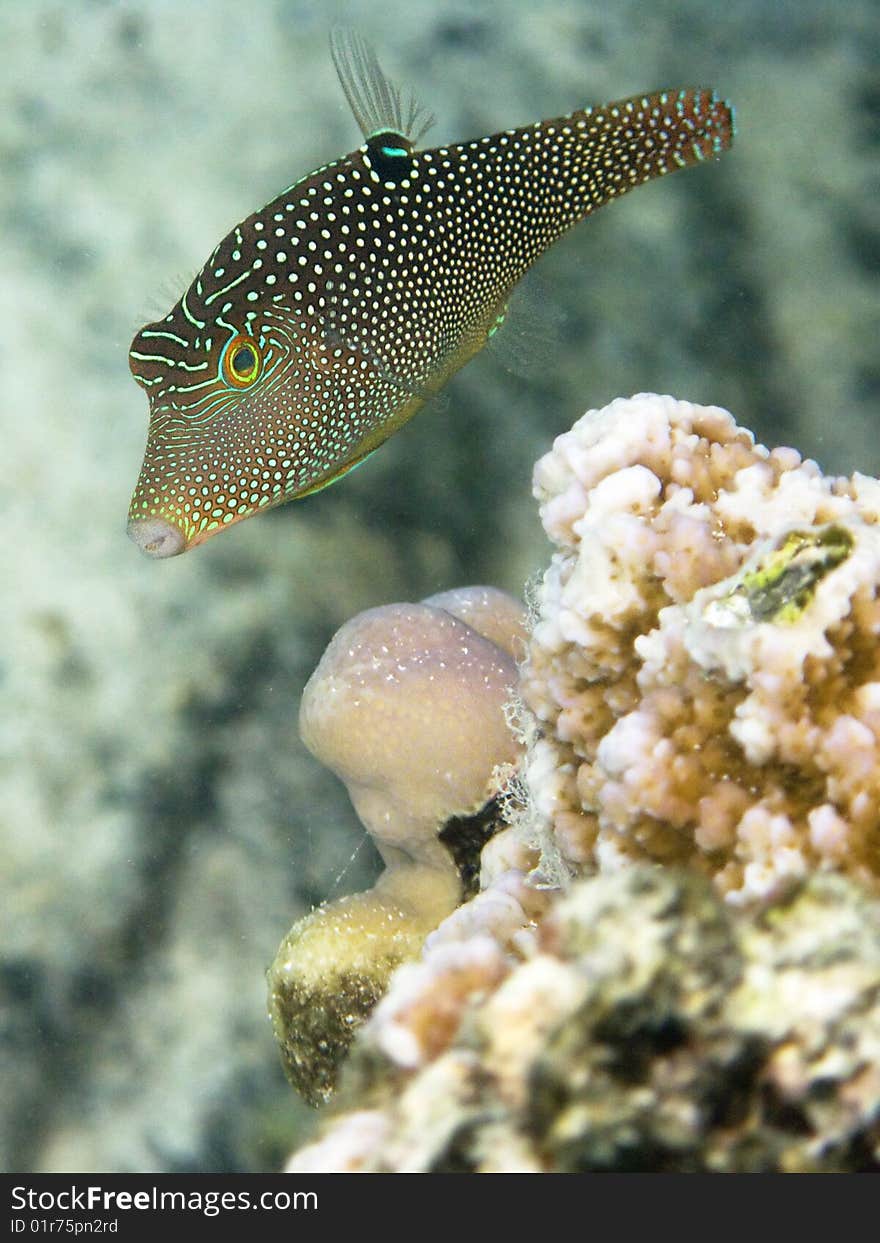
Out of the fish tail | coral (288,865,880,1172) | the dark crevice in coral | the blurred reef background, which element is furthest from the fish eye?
coral (288,865,880,1172)

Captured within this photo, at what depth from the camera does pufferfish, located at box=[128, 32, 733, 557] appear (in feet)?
8.85

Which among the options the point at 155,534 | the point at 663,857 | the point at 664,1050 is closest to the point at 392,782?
the point at 155,534

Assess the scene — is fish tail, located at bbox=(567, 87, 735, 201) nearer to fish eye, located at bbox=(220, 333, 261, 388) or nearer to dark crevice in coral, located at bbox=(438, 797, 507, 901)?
fish eye, located at bbox=(220, 333, 261, 388)

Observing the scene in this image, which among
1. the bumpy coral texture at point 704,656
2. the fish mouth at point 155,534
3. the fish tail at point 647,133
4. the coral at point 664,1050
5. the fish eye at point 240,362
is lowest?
the coral at point 664,1050

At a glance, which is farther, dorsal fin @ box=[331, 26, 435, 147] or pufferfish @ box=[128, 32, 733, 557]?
dorsal fin @ box=[331, 26, 435, 147]

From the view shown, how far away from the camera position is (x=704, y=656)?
1.74 meters

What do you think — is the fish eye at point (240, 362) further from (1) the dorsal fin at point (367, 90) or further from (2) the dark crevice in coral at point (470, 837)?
(2) the dark crevice in coral at point (470, 837)

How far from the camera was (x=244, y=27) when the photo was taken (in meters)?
3.53

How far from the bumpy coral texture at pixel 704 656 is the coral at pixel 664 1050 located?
Answer: 29 centimetres

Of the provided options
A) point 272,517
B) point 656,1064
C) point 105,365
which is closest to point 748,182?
point 272,517

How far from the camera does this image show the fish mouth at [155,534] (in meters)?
2.61

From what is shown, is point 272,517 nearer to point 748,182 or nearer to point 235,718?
point 235,718

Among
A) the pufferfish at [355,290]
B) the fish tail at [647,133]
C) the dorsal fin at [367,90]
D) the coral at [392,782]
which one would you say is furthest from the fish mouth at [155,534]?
the fish tail at [647,133]

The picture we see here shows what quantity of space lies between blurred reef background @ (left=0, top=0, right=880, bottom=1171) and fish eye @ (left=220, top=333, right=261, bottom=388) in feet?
1.81
